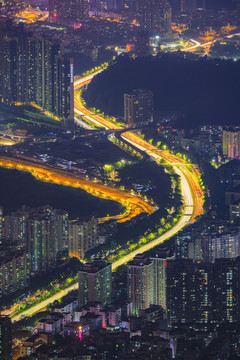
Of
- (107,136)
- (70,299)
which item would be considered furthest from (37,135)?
(70,299)

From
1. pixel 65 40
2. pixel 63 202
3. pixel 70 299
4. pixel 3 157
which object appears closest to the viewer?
pixel 70 299

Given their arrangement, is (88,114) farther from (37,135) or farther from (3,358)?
(3,358)

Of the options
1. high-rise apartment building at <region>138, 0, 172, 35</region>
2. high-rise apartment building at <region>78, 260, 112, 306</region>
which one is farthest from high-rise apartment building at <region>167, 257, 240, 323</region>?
high-rise apartment building at <region>138, 0, 172, 35</region>

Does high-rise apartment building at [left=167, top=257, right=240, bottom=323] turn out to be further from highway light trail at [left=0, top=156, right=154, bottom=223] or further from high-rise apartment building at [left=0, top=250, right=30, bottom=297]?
highway light trail at [left=0, top=156, right=154, bottom=223]

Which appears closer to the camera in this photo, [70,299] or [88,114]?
[70,299]

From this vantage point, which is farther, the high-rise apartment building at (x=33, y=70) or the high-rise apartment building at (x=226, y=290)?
the high-rise apartment building at (x=33, y=70)

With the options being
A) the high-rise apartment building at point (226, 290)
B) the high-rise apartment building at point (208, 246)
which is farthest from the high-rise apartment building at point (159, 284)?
the high-rise apartment building at point (208, 246)

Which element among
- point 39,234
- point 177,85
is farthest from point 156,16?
point 39,234

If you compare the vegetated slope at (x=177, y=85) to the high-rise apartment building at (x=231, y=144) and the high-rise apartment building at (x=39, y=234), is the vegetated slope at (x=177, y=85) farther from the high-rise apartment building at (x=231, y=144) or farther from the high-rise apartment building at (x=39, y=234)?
the high-rise apartment building at (x=39, y=234)
